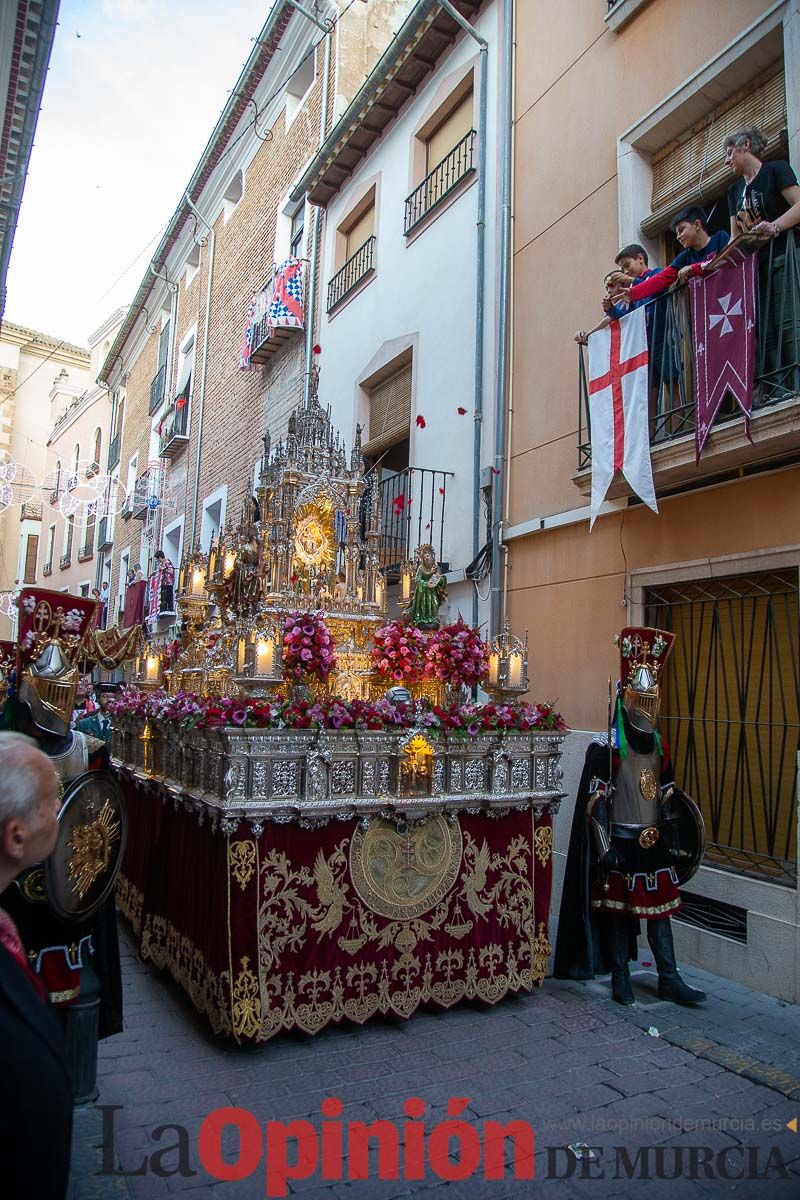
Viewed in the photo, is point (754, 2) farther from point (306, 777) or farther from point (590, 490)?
point (306, 777)

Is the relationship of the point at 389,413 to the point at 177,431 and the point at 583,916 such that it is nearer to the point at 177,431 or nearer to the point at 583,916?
the point at 583,916

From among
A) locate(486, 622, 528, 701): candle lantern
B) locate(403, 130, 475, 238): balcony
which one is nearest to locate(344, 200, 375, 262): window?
locate(403, 130, 475, 238): balcony

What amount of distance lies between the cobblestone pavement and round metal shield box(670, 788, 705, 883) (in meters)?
→ 0.82

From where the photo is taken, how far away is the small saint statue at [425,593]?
22.7 ft

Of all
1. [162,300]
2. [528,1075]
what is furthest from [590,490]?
[162,300]

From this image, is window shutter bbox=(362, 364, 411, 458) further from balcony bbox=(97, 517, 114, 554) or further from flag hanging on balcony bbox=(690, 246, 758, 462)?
balcony bbox=(97, 517, 114, 554)

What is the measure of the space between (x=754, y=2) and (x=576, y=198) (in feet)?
6.75

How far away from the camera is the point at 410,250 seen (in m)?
10.6

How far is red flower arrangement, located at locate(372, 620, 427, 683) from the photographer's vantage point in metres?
5.96

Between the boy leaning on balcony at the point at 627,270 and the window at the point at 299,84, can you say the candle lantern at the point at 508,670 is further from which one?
the window at the point at 299,84

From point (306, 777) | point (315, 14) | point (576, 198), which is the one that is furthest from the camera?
point (315, 14)

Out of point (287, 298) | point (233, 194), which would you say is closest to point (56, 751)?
point (287, 298)

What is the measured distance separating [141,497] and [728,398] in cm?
1767

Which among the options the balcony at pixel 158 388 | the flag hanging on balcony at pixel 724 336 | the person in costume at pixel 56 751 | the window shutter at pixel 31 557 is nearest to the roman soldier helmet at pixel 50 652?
the person in costume at pixel 56 751
